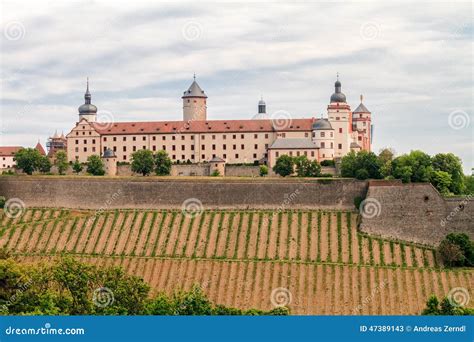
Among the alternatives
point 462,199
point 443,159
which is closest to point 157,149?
point 443,159

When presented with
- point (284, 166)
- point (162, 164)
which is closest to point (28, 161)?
point (162, 164)

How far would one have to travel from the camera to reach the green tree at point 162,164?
4013 inches

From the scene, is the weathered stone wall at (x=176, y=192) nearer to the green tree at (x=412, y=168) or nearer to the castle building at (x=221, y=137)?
the green tree at (x=412, y=168)

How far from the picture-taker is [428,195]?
266 ft

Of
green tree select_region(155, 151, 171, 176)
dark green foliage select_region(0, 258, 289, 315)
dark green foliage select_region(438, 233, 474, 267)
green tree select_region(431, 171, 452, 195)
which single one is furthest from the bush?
dark green foliage select_region(0, 258, 289, 315)

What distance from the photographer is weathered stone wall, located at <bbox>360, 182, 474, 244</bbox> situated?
79.7 metres

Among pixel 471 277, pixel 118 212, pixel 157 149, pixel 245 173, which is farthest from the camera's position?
pixel 157 149

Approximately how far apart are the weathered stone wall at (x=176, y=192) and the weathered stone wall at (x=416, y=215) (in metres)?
4.43

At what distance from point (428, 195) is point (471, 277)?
1019 centimetres

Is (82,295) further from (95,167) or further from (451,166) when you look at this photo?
(95,167)

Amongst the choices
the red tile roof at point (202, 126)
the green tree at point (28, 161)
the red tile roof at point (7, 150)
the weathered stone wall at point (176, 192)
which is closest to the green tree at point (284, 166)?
the weathered stone wall at point (176, 192)

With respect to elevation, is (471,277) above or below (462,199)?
below

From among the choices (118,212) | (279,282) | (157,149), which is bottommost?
(279,282)

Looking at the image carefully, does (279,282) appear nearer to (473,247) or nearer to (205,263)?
(205,263)
